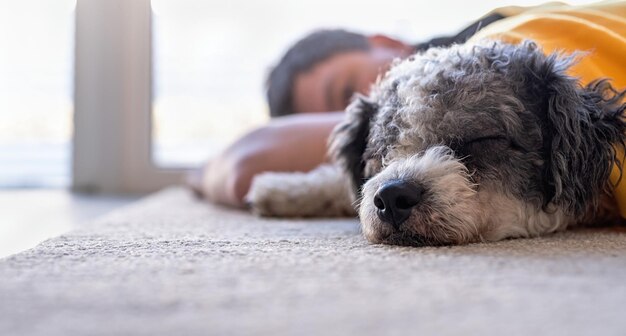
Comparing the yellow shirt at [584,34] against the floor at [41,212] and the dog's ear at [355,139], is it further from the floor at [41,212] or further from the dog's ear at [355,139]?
the floor at [41,212]

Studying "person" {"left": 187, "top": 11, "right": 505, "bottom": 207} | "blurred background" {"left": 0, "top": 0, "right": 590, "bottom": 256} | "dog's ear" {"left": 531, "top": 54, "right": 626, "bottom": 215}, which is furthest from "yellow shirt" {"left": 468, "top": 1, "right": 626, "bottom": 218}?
"blurred background" {"left": 0, "top": 0, "right": 590, "bottom": 256}

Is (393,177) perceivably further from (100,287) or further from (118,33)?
(118,33)

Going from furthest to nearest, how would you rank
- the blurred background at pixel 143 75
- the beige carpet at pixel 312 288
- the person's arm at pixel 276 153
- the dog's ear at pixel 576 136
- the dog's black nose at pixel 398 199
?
1. the blurred background at pixel 143 75
2. the person's arm at pixel 276 153
3. the dog's ear at pixel 576 136
4. the dog's black nose at pixel 398 199
5. the beige carpet at pixel 312 288

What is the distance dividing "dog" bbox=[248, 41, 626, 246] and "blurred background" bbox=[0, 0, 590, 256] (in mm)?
2094

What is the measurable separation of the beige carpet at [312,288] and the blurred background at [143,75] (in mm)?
2347

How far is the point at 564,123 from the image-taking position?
4.91 feet

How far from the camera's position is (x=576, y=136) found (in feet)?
4.94

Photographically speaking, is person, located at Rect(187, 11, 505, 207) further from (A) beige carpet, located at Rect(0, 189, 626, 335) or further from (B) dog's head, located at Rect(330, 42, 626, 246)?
(A) beige carpet, located at Rect(0, 189, 626, 335)

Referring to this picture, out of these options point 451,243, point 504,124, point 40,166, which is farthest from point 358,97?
point 40,166

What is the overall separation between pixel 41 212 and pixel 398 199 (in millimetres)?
1834

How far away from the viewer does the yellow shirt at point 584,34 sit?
5.59 feet

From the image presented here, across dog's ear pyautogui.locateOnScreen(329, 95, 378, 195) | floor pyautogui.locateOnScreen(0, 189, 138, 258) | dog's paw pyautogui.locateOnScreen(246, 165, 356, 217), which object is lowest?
floor pyautogui.locateOnScreen(0, 189, 138, 258)

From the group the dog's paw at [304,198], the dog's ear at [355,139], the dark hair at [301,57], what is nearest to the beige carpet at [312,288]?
the dog's ear at [355,139]

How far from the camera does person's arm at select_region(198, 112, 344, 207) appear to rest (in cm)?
245
